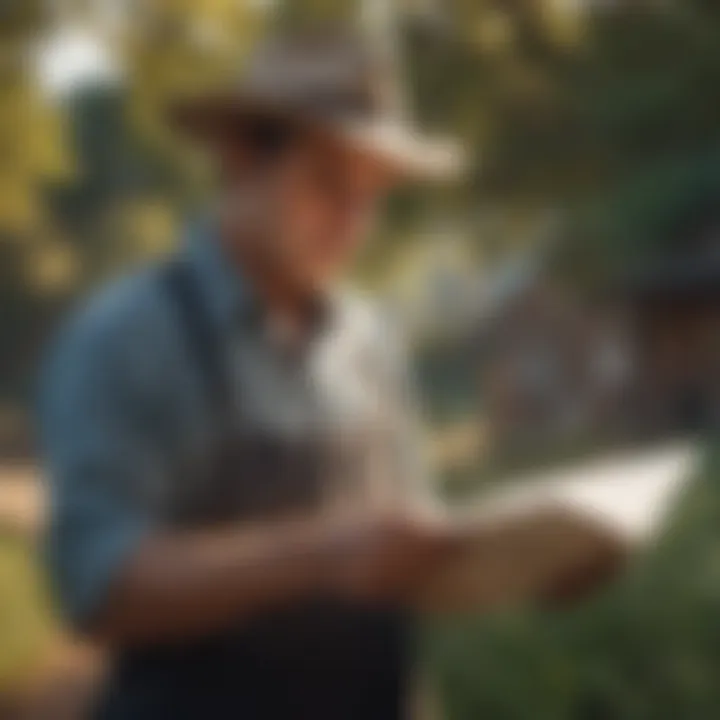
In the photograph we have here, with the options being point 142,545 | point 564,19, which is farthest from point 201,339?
point 564,19

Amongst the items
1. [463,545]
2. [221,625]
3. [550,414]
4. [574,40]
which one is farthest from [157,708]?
[574,40]

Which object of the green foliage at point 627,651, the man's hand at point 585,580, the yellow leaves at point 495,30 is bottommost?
the green foliage at point 627,651

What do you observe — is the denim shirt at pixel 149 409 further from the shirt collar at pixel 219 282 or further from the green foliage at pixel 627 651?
the green foliage at pixel 627 651

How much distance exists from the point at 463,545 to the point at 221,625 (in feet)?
0.58

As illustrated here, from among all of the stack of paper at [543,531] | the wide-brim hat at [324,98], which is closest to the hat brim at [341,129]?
the wide-brim hat at [324,98]

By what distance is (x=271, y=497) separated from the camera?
1.07 m

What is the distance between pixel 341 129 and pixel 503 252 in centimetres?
17

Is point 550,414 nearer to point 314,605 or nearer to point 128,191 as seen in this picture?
point 314,605

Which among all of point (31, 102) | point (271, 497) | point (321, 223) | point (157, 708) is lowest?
point (157, 708)

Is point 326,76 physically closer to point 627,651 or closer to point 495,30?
point 495,30

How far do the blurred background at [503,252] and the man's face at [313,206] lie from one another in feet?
0.08

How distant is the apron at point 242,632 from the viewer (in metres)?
1.07

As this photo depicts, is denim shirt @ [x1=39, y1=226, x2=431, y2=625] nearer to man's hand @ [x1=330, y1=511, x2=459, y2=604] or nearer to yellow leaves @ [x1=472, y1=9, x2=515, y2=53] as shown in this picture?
man's hand @ [x1=330, y1=511, x2=459, y2=604]

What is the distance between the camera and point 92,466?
1.05 metres
